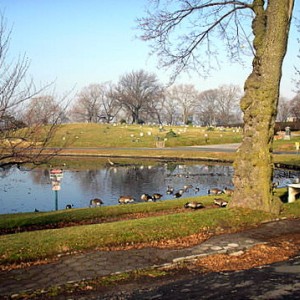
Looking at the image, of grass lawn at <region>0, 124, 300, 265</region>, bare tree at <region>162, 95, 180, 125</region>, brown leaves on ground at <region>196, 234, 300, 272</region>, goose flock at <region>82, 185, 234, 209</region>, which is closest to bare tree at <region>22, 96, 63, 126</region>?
grass lawn at <region>0, 124, 300, 265</region>

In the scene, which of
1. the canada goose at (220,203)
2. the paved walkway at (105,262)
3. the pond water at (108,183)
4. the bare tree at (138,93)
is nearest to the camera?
the paved walkway at (105,262)

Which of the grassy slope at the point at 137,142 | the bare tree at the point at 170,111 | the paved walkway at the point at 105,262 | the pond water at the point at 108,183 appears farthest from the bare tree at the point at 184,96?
the paved walkway at the point at 105,262

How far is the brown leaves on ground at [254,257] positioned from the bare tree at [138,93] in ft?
281

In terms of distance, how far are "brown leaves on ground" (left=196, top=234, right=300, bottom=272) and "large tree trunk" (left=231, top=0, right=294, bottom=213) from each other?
95.4 inches

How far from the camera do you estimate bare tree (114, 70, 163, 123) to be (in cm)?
9256

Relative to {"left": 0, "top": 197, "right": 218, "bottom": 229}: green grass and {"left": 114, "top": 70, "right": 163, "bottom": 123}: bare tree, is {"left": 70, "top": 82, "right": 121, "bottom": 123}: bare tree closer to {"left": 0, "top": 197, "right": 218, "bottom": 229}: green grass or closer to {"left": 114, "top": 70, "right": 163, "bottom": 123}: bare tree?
{"left": 114, "top": 70, "right": 163, "bottom": 123}: bare tree

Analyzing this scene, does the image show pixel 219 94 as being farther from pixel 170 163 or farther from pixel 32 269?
pixel 32 269

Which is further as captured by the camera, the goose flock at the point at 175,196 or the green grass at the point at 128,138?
the green grass at the point at 128,138

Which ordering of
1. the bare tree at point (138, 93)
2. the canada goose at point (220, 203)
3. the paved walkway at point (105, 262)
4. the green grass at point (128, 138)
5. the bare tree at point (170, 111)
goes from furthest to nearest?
the bare tree at point (170, 111) < the bare tree at point (138, 93) < the green grass at point (128, 138) < the canada goose at point (220, 203) < the paved walkway at point (105, 262)

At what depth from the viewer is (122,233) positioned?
796 cm

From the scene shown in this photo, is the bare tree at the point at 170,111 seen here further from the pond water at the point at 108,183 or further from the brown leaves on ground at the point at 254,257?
the brown leaves on ground at the point at 254,257

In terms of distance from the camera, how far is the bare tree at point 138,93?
9256cm

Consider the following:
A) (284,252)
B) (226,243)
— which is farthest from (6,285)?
(284,252)

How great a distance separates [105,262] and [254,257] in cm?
252
